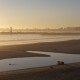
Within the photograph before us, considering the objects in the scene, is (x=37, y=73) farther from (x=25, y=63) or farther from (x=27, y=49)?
(x=27, y=49)

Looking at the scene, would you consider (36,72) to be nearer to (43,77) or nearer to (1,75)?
(43,77)

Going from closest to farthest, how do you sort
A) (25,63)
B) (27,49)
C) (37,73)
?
(37,73) → (25,63) → (27,49)

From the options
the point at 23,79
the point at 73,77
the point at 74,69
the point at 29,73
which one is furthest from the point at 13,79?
the point at 74,69

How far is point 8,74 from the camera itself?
16406mm

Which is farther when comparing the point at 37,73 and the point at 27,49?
the point at 27,49

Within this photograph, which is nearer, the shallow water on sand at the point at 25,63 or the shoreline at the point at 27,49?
the shallow water on sand at the point at 25,63

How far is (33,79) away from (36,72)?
2022 millimetres

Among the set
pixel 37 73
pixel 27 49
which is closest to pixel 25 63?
pixel 37 73

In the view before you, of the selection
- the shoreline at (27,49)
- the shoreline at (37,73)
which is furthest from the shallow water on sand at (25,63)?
the shoreline at (27,49)

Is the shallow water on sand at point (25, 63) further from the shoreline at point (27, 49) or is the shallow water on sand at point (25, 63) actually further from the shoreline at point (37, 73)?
the shoreline at point (27, 49)

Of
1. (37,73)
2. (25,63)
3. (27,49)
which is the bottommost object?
(27,49)

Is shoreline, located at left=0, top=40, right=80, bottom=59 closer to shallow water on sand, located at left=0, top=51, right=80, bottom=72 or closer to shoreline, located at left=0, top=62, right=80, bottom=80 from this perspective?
shallow water on sand, located at left=0, top=51, right=80, bottom=72

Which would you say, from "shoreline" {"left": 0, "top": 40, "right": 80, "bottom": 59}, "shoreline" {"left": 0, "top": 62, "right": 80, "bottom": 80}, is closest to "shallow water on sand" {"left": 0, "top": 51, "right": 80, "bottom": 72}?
"shoreline" {"left": 0, "top": 62, "right": 80, "bottom": 80}

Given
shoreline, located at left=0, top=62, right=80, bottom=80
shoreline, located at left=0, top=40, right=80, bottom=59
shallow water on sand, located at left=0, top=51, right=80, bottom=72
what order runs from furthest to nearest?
shoreline, located at left=0, top=40, right=80, bottom=59, shallow water on sand, located at left=0, top=51, right=80, bottom=72, shoreline, located at left=0, top=62, right=80, bottom=80
